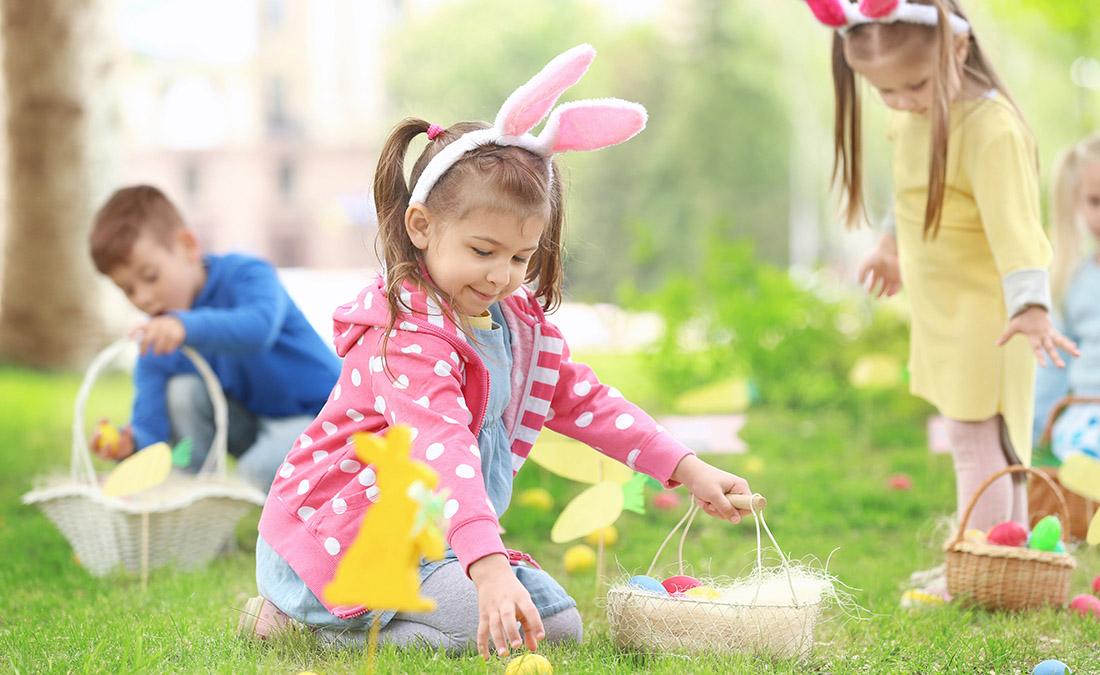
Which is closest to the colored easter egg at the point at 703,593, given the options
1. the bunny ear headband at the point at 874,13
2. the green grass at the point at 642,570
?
the green grass at the point at 642,570

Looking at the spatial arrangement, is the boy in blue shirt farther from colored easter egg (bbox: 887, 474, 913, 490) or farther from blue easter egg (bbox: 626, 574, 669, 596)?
colored easter egg (bbox: 887, 474, 913, 490)

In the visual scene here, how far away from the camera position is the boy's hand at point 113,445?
3447 mm

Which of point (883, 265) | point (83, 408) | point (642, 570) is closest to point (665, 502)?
point (642, 570)

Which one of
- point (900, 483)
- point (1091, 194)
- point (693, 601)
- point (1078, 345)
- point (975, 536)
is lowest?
point (900, 483)

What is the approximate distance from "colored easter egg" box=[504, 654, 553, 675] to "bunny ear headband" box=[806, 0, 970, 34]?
5.56 feet

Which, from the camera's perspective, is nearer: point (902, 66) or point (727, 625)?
point (727, 625)

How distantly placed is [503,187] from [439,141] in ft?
0.59

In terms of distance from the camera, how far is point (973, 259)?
2.98 m

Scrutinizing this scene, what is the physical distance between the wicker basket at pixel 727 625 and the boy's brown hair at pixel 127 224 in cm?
195

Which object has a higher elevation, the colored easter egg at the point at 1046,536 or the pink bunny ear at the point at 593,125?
the pink bunny ear at the point at 593,125

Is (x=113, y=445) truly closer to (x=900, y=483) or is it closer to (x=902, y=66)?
(x=902, y=66)

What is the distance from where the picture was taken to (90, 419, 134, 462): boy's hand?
345cm

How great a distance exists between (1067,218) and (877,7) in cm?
169

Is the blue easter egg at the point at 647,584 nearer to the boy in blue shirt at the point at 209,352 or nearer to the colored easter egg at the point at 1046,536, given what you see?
the colored easter egg at the point at 1046,536
